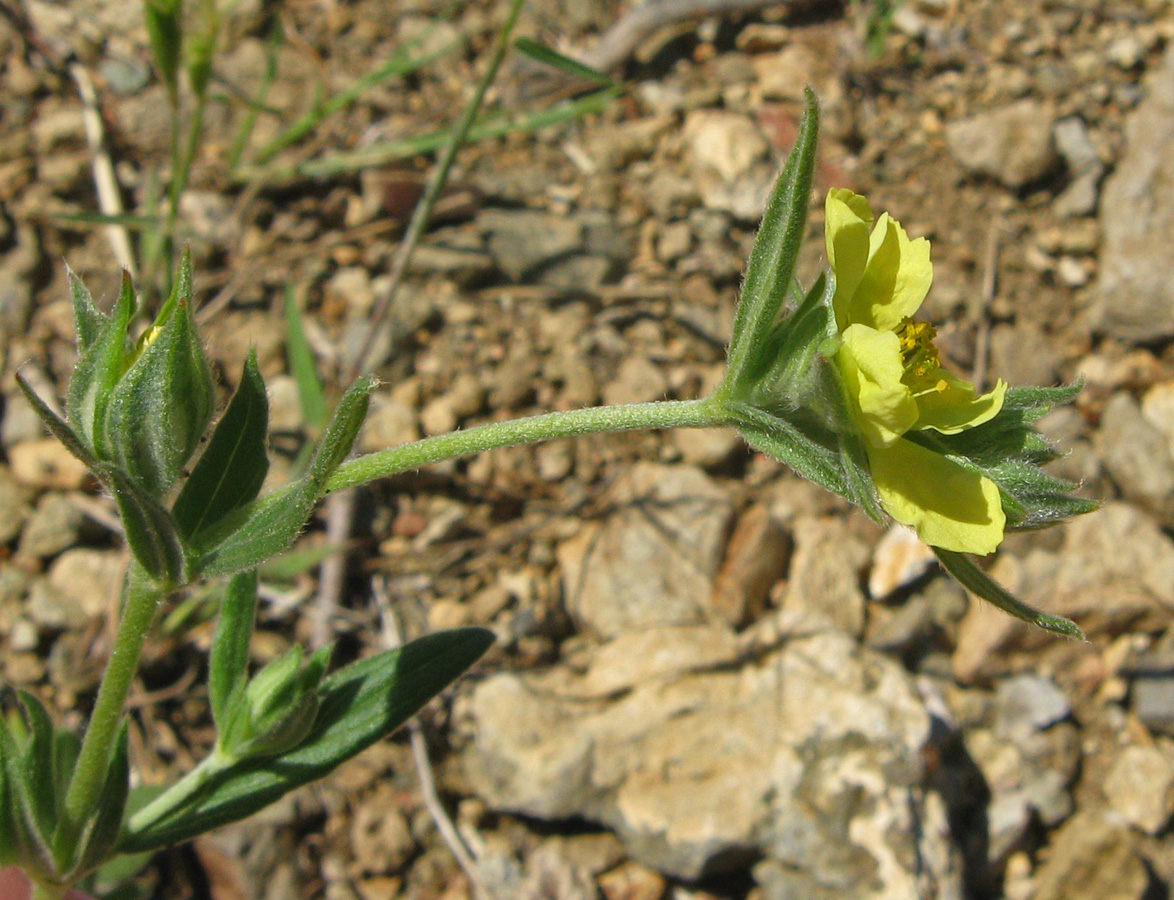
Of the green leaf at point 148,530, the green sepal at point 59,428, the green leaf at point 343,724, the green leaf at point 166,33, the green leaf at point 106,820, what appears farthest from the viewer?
the green leaf at point 166,33

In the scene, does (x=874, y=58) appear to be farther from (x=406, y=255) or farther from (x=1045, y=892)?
(x=1045, y=892)

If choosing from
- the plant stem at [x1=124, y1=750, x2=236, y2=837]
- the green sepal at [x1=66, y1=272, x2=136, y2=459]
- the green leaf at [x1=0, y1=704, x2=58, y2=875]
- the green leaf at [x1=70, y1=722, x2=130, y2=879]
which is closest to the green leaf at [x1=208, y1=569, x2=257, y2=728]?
the plant stem at [x1=124, y1=750, x2=236, y2=837]

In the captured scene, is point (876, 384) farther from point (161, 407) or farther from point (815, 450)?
point (161, 407)

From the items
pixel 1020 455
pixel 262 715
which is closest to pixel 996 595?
pixel 1020 455

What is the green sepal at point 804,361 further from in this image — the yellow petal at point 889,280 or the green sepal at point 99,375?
the green sepal at point 99,375

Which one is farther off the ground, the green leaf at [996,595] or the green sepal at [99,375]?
the green sepal at [99,375]

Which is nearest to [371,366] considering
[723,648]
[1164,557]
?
[723,648]

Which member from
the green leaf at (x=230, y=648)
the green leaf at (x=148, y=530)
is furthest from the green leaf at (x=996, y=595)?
the green leaf at (x=230, y=648)
